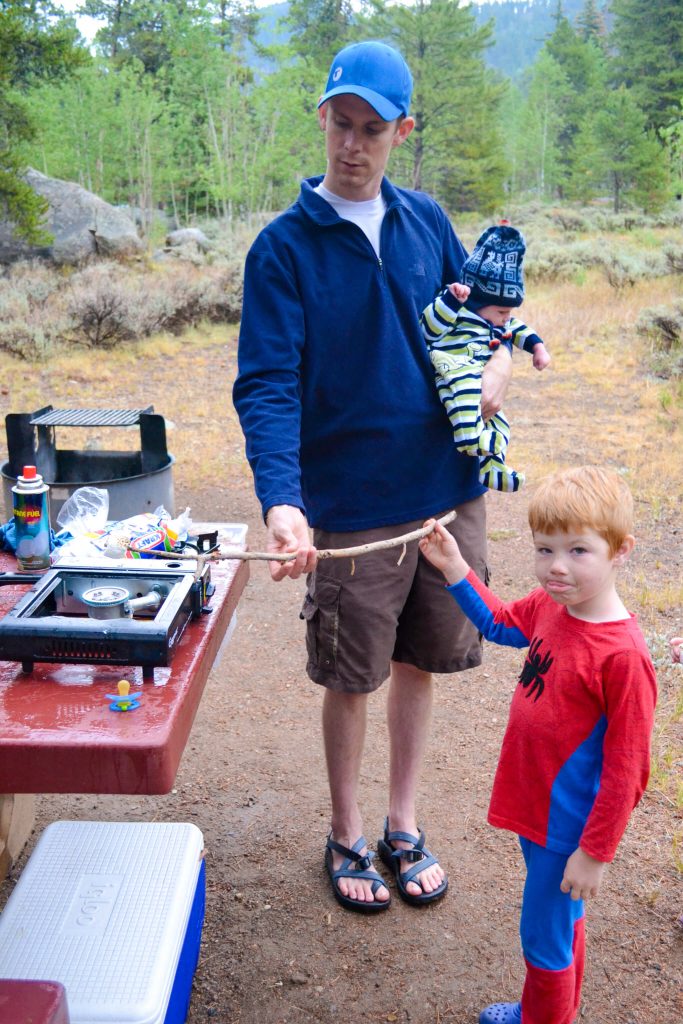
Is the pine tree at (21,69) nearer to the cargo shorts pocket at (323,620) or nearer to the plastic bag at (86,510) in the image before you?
the plastic bag at (86,510)

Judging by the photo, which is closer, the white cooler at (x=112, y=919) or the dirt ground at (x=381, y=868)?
the white cooler at (x=112, y=919)

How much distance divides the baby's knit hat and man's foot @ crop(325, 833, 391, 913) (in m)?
1.57

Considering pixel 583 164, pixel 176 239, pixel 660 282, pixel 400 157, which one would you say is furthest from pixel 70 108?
pixel 583 164

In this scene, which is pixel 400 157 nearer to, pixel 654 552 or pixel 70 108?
pixel 70 108

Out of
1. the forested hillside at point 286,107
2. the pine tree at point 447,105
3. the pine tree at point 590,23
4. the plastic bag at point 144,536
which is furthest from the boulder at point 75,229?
the pine tree at point 590,23

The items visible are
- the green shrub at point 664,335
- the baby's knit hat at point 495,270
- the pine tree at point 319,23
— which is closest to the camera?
the baby's knit hat at point 495,270

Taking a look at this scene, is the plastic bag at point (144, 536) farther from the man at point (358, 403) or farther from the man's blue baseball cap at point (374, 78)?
the man's blue baseball cap at point (374, 78)

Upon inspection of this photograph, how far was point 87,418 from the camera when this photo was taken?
3.97 metres

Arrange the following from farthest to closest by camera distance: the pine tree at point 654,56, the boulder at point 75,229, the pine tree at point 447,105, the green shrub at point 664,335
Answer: the pine tree at point 654,56
the pine tree at point 447,105
the boulder at point 75,229
the green shrub at point 664,335

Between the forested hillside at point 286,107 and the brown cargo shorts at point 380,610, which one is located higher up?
the forested hillside at point 286,107

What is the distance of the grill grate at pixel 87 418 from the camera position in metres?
Answer: 3.77

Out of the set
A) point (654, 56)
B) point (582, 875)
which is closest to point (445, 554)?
point (582, 875)

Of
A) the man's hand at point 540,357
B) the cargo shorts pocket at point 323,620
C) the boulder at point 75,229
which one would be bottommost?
the cargo shorts pocket at point 323,620

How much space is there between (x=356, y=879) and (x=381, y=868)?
15cm
